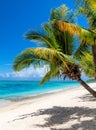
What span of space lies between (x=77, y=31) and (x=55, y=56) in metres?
1.92

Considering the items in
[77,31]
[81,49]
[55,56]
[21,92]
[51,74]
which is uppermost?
[77,31]

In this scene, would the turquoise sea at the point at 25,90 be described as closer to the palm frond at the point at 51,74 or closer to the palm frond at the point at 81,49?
the palm frond at the point at 51,74

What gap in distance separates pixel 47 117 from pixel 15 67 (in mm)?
2238

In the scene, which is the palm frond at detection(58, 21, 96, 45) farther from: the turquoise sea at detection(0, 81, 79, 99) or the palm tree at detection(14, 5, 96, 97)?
the turquoise sea at detection(0, 81, 79, 99)

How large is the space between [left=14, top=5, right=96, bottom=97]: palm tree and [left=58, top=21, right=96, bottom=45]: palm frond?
1.53 meters

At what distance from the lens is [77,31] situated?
8273mm

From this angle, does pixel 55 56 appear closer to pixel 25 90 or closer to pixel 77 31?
pixel 77 31

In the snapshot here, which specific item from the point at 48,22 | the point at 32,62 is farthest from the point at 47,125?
the point at 48,22

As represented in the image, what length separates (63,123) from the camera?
9531mm

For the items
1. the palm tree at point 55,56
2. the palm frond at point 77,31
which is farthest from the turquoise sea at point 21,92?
the palm frond at point 77,31

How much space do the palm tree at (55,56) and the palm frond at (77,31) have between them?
1532mm

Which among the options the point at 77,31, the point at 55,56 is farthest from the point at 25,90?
the point at 77,31

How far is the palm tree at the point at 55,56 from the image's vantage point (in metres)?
10.3

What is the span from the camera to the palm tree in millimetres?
10312
